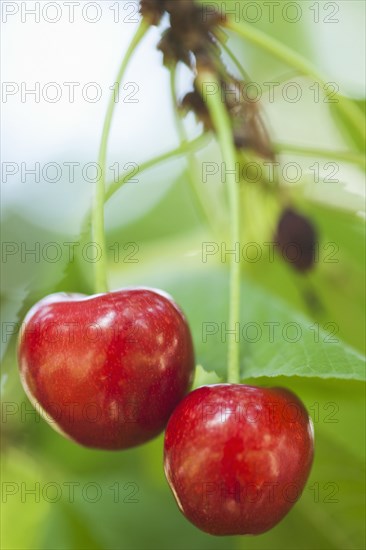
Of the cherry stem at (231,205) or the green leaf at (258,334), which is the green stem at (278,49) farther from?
the green leaf at (258,334)

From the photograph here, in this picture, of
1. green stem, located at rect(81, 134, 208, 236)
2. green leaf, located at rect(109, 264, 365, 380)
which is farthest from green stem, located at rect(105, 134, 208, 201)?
green leaf, located at rect(109, 264, 365, 380)

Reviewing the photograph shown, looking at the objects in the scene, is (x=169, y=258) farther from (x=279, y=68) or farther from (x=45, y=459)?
(x=279, y=68)

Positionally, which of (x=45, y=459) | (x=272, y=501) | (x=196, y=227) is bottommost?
(x=45, y=459)

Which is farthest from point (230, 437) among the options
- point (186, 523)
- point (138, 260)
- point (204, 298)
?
point (138, 260)

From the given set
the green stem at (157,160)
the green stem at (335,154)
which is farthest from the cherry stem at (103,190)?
the green stem at (335,154)

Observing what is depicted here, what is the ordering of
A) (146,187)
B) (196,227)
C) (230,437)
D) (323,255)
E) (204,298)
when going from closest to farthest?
(230,437), (204,298), (323,255), (196,227), (146,187)

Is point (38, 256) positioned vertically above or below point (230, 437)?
above
